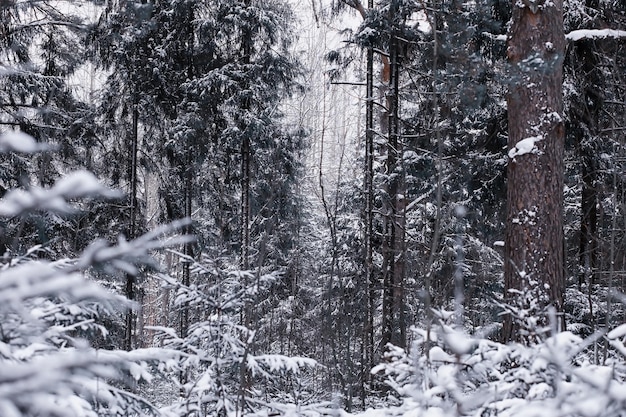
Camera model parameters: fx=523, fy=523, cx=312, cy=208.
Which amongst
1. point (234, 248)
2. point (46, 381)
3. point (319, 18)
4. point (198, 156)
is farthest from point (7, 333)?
point (234, 248)

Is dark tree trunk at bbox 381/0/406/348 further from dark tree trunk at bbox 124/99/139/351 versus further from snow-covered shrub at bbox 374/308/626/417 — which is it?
snow-covered shrub at bbox 374/308/626/417

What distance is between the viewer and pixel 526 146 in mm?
5074

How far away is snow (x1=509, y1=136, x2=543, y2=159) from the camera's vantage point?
199 inches

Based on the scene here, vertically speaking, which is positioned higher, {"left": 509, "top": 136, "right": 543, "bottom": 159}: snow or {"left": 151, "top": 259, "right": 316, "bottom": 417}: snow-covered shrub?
{"left": 509, "top": 136, "right": 543, "bottom": 159}: snow

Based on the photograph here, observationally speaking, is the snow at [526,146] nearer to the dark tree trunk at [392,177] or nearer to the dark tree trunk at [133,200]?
the dark tree trunk at [392,177]

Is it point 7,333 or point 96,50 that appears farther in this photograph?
A: point 96,50

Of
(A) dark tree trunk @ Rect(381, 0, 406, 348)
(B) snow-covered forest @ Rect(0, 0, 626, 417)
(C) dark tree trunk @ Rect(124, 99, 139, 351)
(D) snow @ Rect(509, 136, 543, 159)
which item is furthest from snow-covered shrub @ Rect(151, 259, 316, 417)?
(C) dark tree trunk @ Rect(124, 99, 139, 351)

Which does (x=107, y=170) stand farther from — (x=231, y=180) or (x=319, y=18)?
(x=319, y=18)

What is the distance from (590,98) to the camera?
8094mm

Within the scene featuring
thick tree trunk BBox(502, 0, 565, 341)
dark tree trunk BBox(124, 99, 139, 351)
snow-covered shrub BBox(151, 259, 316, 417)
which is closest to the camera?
snow-covered shrub BBox(151, 259, 316, 417)

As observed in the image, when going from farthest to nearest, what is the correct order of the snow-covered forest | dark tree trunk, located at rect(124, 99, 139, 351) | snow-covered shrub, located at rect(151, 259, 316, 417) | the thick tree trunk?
1. dark tree trunk, located at rect(124, 99, 139, 351)
2. the thick tree trunk
3. the snow-covered forest
4. snow-covered shrub, located at rect(151, 259, 316, 417)

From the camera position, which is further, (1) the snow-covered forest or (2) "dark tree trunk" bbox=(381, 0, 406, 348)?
(2) "dark tree trunk" bbox=(381, 0, 406, 348)

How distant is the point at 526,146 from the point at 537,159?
6.5 inches

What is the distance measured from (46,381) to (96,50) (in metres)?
11.1
